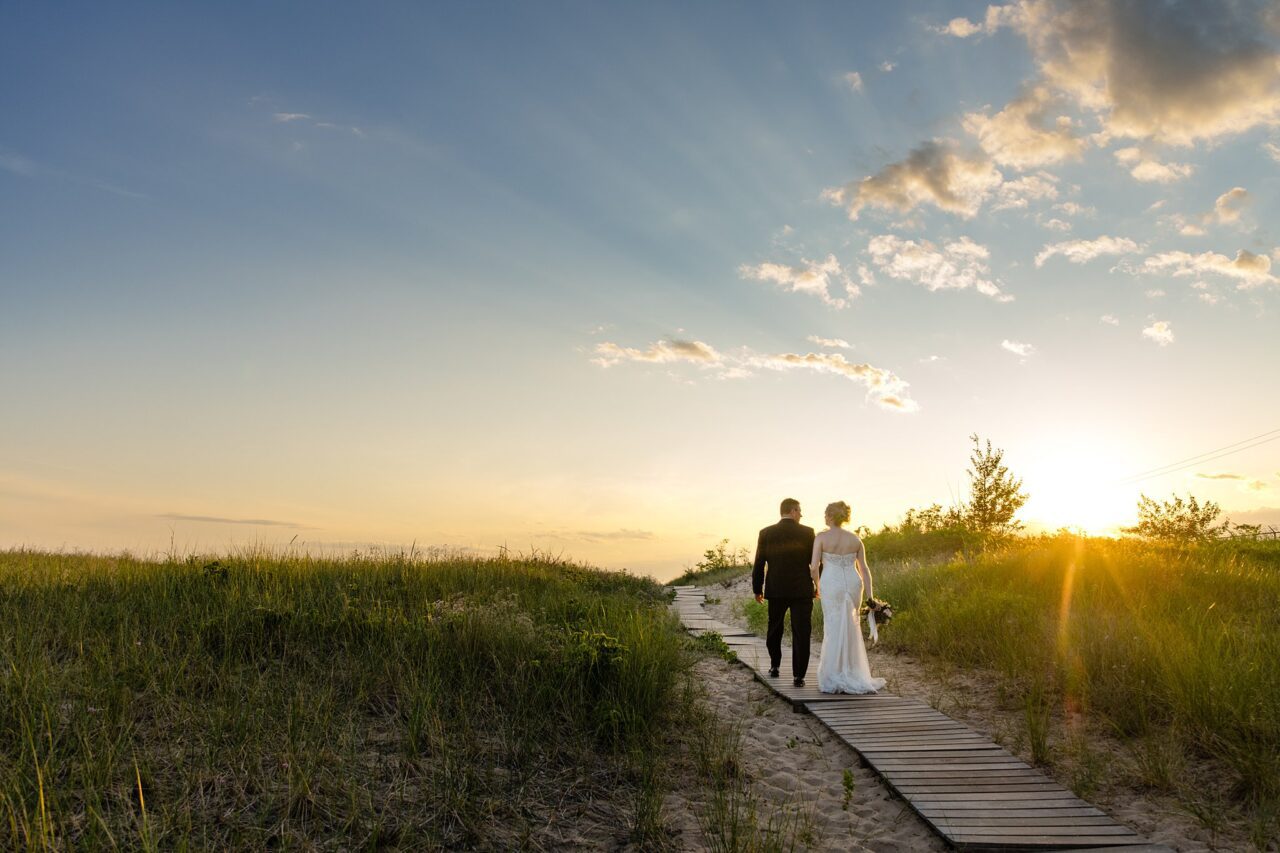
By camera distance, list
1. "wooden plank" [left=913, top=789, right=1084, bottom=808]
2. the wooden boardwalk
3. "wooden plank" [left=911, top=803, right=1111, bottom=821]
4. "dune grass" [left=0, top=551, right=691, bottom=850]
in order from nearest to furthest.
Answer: "dune grass" [left=0, top=551, right=691, bottom=850] < the wooden boardwalk < "wooden plank" [left=911, top=803, right=1111, bottom=821] < "wooden plank" [left=913, top=789, right=1084, bottom=808]

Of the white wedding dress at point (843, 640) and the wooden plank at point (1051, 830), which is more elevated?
the white wedding dress at point (843, 640)

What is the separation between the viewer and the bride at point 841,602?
32.4ft

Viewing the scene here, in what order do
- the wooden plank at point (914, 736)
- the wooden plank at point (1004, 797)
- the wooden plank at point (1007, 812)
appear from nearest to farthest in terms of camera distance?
the wooden plank at point (1007, 812) → the wooden plank at point (1004, 797) → the wooden plank at point (914, 736)

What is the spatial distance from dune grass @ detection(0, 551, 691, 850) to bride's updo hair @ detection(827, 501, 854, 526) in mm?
2754

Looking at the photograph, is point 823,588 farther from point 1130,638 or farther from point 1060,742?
point 1130,638

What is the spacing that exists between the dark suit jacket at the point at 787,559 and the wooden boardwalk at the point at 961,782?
142cm

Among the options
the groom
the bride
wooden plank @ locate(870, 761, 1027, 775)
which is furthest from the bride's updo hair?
wooden plank @ locate(870, 761, 1027, 775)

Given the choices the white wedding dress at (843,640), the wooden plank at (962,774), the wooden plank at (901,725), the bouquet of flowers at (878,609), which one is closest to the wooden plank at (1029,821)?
the wooden plank at (962,774)

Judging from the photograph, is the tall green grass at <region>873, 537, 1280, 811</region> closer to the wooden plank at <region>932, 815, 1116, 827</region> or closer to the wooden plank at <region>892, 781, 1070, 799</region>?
the wooden plank at <region>892, 781, 1070, 799</region>

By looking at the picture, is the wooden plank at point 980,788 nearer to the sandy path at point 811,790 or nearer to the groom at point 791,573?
the sandy path at point 811,790

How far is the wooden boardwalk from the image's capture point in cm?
546

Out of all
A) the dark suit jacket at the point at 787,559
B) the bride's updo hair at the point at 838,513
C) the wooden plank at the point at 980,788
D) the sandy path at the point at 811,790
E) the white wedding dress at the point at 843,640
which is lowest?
the sandy path at the point at 811,790

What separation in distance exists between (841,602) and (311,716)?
255 inches

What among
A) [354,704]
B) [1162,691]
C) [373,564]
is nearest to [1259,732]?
[1162,691]
